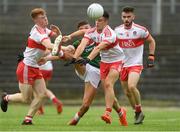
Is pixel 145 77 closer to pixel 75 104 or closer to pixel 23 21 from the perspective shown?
pixel 75 104

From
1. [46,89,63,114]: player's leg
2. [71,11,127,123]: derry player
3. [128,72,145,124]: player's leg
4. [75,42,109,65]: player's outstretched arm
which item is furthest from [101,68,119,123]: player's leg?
[46,89,63,114]: player's leg

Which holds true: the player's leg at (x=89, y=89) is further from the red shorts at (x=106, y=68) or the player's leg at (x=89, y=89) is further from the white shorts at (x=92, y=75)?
the red shorts at (x=106, y=68)

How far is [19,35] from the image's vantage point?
38.1m

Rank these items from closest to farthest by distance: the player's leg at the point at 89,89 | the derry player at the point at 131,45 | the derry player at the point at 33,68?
1. the derry player at the point at 33,68
2. the player's leg at the point at 89,89
3. the derry player at the point at 131,45

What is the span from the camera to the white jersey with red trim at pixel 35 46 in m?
18.9

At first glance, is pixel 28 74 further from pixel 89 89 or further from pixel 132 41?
pixel 132 41

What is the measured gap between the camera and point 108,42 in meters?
18.8

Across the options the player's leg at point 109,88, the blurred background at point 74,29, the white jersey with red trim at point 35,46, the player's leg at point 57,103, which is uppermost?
the white jersey with red trim at point 35,46

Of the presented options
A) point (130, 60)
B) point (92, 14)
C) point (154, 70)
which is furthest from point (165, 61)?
point (92, 14)

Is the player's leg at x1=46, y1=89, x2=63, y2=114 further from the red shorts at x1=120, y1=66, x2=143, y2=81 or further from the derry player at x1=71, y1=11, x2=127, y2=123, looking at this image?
the derry player at x1=71, y1=11, x2=127, y2=123

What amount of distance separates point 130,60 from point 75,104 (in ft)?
43.8

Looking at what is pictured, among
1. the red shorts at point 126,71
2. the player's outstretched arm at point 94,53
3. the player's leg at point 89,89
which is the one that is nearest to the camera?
the player's outstretched arm at point 94,53

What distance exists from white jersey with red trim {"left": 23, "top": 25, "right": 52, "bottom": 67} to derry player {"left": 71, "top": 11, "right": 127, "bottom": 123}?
0.90 meters

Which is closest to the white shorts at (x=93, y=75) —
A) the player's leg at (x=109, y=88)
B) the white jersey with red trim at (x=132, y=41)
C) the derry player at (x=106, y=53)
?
the derry player at (x=106, y=53)
